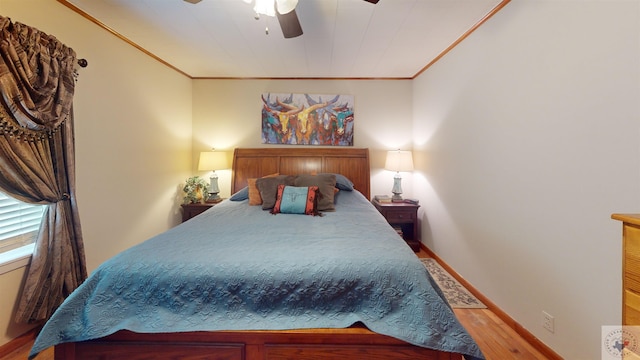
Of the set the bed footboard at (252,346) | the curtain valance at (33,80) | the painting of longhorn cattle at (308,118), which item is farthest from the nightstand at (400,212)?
the curtain valance at (33,80)

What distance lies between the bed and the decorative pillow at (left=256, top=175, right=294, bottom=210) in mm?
1167

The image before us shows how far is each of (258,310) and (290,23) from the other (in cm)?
188

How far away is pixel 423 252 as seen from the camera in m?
3.33

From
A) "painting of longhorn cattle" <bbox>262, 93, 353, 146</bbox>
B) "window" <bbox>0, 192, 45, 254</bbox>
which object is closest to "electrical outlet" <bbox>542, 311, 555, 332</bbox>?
"painting of longhorn cattle" <bbox>262, 93, 353, 146</bbox>

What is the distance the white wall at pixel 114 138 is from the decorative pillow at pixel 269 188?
1334mm

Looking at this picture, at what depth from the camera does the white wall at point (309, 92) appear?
3.59 m

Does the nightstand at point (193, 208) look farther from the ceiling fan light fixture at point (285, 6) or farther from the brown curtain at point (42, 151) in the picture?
the ceiling fan light fixture at point (285, 6)

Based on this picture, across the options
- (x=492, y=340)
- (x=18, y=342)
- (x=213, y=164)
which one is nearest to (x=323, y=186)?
(x=213, y=164)

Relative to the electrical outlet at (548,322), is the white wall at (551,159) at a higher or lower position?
higher

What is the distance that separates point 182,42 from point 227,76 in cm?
100

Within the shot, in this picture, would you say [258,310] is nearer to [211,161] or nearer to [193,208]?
[193,208]

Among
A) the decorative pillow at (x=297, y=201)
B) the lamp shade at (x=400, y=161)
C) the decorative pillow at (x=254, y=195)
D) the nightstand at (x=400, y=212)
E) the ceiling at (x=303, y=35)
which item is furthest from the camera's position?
the lamp shade at (x=400, y=161)

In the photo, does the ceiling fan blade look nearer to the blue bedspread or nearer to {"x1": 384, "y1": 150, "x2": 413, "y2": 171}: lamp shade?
the blue bedspread

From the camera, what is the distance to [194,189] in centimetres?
341
